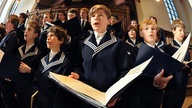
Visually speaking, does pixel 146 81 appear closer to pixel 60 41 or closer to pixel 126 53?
pixel 126 53

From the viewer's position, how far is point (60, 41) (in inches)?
88.4

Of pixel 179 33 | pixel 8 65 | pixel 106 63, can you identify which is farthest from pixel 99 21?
pixel 179 33

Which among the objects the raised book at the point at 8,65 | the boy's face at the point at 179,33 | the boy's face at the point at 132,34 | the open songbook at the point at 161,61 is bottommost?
the boy's face at the point at 132,34

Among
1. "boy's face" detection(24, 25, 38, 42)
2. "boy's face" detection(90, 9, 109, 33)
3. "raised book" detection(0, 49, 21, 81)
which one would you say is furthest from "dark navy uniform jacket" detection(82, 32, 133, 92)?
"boy's face" detection(24, 25, 38, 42)

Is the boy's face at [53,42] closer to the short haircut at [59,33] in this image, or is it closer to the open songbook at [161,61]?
the short haircut at [59,33]

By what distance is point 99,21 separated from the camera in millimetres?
1880

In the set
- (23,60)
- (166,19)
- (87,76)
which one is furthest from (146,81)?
(166,19)

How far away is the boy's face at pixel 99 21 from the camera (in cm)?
187

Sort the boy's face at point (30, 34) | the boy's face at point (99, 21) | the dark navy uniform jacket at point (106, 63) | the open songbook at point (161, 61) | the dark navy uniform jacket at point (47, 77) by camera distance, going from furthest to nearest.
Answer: the boy's face at point (30, 34), the dark navy uniform jacket at point (47, 77), the boy's face at point (99, 21), the dark navy uniform jacket at point (106, 63), the open songbook at point (161, 61)

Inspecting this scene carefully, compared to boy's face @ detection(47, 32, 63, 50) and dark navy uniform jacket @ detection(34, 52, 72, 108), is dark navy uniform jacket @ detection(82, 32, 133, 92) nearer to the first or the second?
dark navy uniform jacket @ detection(34, 52, 72, 108)

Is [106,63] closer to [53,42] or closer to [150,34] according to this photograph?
[150,34]

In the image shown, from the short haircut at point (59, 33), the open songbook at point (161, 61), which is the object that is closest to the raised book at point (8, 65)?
the short haircut at point (59, 33)

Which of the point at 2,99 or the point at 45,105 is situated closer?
the point at 45,105

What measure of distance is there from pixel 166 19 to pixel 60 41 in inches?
424
